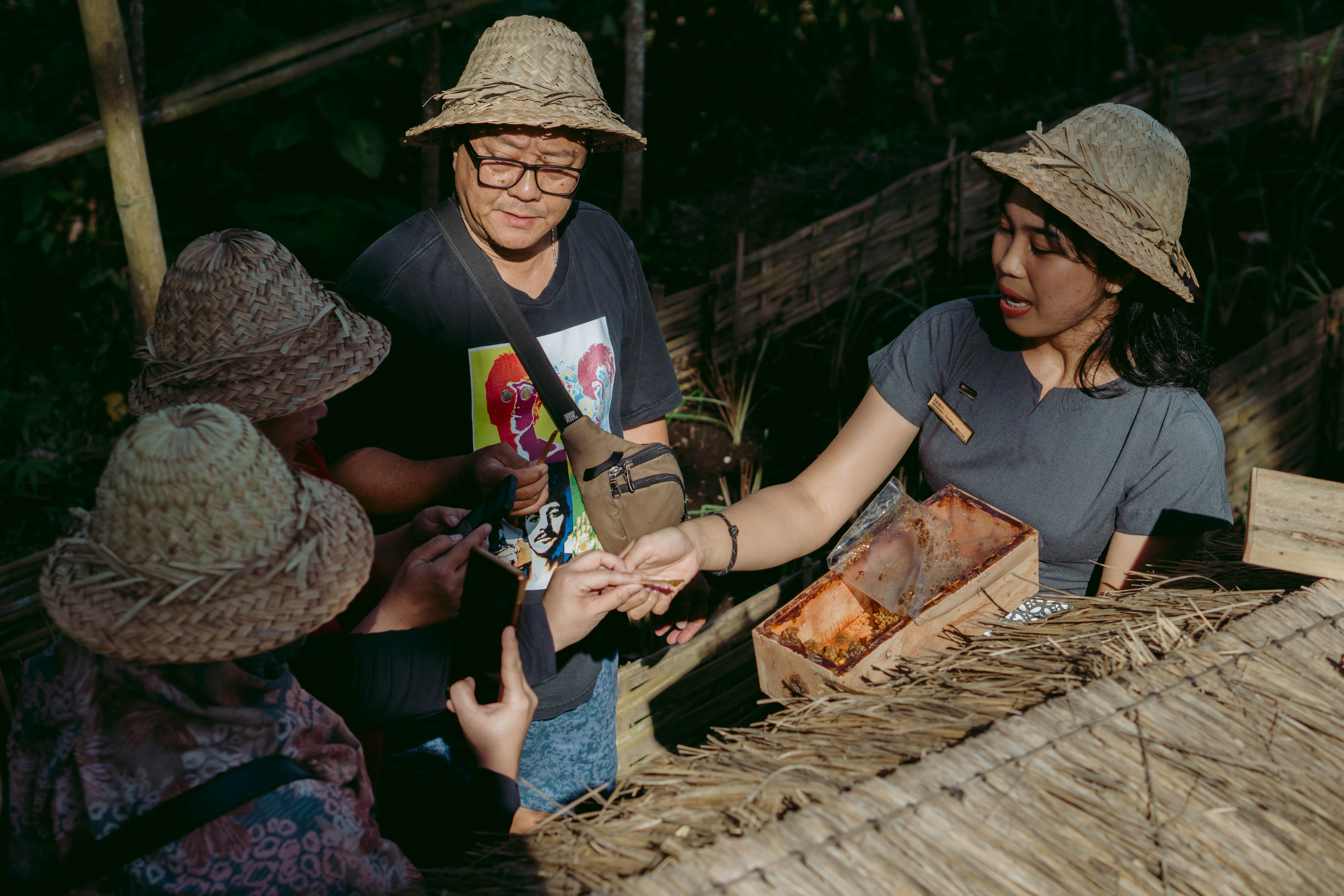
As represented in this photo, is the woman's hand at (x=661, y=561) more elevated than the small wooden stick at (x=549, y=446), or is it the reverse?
the small wooden stick at (x=549, y=446)

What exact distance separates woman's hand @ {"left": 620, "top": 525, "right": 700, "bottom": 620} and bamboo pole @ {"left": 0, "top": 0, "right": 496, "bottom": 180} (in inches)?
88.1

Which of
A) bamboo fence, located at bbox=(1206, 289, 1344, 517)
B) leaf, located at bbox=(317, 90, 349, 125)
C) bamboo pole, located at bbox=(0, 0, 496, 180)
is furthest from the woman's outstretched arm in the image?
leaf, located at bbox=(317, 90, 349, 125)

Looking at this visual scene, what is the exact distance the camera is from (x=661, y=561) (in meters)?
2.04

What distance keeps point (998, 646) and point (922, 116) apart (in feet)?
17.3

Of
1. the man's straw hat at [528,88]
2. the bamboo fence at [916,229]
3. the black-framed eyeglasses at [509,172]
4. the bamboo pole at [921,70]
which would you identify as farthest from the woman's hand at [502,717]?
the bamboo pole at [921,70]

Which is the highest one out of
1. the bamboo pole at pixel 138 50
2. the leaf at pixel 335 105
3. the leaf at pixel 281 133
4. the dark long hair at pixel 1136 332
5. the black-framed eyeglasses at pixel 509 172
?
the bamboo pole at pixel 138 50

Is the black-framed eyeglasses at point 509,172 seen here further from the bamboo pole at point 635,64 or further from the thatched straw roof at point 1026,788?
the bamboo pole at point 635,64

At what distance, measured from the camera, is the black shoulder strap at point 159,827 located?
3.66ft

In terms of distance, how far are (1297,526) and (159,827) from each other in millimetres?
1729

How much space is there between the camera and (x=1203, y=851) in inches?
48.5

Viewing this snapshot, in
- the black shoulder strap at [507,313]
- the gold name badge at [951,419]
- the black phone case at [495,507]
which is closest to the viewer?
the black phone case at [495,507]

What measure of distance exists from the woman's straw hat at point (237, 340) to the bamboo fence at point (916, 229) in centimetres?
231

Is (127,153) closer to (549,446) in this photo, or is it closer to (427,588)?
(549,446)

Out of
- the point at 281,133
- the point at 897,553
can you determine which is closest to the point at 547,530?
the point at 897,553
